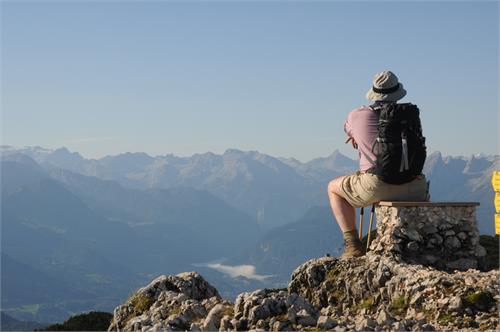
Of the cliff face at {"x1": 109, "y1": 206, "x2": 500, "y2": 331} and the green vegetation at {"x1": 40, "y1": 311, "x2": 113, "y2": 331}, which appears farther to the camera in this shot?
the green vegetation at {"x1": 40, "y1": 311, "x2": 113, "y2": 331}

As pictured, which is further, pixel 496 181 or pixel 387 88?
pixel 496 181

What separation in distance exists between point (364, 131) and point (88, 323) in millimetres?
8899

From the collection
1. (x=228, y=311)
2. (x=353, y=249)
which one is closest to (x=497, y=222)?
(x=353, y=249)

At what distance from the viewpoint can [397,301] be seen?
11906 millimetres

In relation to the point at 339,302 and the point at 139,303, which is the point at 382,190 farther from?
the point at 139,303

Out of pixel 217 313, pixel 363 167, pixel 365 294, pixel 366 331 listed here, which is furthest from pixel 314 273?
pixel 366 331

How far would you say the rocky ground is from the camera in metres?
10.2

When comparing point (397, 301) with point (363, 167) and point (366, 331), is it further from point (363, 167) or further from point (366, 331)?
point (363, 167)

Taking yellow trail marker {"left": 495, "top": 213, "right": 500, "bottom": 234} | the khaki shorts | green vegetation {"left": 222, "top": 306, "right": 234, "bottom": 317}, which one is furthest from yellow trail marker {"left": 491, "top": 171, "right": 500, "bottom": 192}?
green vegetation {"left": 222, "top": 306, "right": 234, "bottom": 317}

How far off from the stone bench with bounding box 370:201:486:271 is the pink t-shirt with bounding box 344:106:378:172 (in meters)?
1.01

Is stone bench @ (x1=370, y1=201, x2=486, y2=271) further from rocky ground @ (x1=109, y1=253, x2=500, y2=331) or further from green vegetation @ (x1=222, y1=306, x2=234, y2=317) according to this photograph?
green vegetation @ (x1=222, y1=306, x2=234, y2=317)

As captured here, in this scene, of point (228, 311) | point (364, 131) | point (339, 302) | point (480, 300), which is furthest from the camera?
point (364, 131)

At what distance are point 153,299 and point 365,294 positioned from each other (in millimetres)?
3876

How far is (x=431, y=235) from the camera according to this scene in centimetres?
1421
